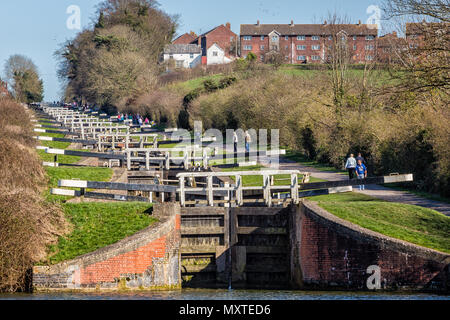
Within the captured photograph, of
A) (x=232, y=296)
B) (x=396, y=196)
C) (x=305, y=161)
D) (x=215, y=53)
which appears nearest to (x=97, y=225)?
(x=232, y=296)

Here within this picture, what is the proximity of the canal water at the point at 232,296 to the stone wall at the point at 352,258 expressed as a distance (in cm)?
57

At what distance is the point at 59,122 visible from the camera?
85250 mm

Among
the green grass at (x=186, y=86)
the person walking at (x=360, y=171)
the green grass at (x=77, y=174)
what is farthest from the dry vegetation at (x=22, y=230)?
the green grass at (x=186, y=86)

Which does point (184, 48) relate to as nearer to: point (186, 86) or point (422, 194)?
point (186, 86)

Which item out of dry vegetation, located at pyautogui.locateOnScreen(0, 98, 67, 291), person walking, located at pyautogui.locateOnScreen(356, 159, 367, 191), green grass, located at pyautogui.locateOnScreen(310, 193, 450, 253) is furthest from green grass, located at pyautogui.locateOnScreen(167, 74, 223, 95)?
dry vegetation, located at pyautogui.locateOnScreen(0, 98, 67, 291)

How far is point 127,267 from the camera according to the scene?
81.1ft

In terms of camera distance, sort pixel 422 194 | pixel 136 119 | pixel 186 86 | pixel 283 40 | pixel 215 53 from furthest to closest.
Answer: pixel 215 53 → pixel 283 40 → pixel 186 86 → pixel 136 119 → pixel 422 194

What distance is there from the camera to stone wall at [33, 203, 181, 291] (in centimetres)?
2385

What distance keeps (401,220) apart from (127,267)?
8.94 m

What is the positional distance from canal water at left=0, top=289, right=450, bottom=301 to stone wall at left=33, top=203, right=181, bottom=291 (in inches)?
19.4

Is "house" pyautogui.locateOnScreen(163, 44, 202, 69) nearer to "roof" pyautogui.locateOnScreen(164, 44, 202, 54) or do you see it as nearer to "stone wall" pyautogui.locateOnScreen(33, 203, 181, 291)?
"roof" pyautogui.locateOnScreen(164, 44, 202, 54)

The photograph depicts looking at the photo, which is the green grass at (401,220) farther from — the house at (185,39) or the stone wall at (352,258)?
the house at (185,39)
